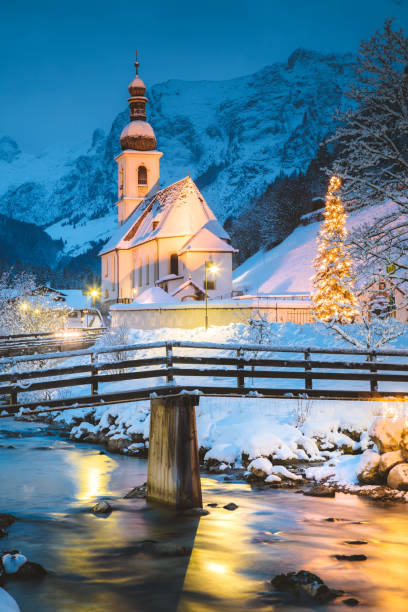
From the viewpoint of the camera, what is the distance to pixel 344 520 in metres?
14.4

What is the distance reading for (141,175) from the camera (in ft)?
308

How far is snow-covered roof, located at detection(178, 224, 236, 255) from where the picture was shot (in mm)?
66625

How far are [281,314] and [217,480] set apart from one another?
2623 centimetres

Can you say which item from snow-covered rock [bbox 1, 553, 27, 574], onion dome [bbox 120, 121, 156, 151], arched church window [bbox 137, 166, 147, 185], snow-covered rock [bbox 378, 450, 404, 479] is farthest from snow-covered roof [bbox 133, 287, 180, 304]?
onion dome [bbox 120, 121, 156, 151]

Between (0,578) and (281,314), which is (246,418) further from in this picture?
(281,314)

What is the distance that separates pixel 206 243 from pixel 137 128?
104 ft

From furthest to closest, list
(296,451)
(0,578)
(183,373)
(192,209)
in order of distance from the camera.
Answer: (192,209) < (296,451) < (183,373) < (0,578)

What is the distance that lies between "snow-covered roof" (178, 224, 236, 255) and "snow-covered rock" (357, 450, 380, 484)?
49246 millimetres

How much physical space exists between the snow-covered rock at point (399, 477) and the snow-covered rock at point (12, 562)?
347 inches

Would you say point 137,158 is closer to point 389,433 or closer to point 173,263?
point 173,263

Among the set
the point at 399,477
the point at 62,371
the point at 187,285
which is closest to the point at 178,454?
the point at 62,371

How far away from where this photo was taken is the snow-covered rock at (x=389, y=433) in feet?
56.2

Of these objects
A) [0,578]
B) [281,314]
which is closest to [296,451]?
[0,578]

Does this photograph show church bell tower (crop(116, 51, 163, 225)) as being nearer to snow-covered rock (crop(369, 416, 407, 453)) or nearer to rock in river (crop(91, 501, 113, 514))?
snow-covered rock (crop(369, 416, 407, 453))
